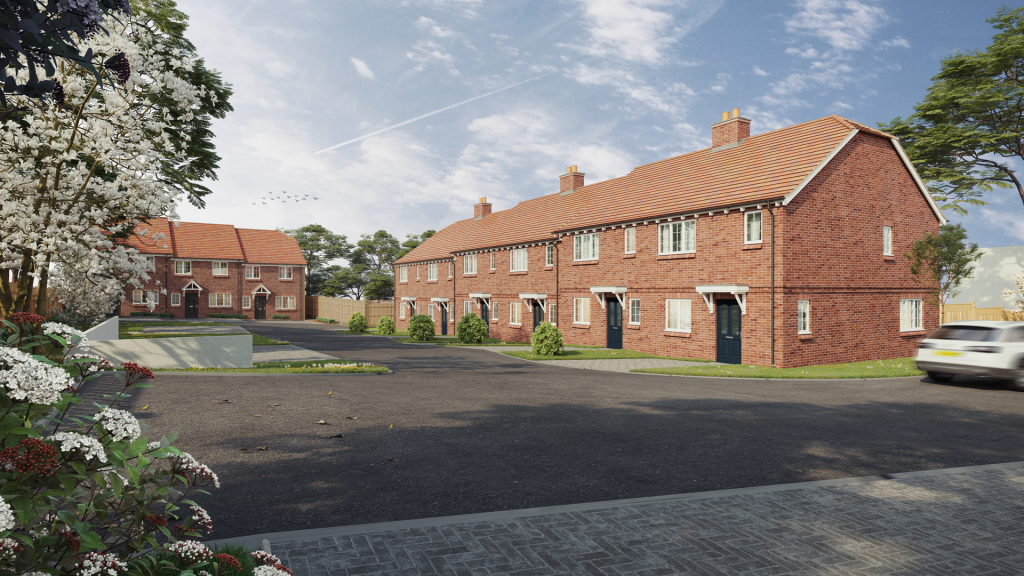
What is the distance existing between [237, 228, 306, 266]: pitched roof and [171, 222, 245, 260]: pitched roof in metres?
1.22

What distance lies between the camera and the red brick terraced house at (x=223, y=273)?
57.3 metres

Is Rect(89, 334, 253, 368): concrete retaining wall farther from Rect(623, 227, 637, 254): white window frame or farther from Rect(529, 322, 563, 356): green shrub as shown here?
Rect(623, 227, 637, 254): white window frame

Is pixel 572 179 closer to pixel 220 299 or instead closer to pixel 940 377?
pixel 940 377

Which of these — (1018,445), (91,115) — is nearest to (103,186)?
(91,115)

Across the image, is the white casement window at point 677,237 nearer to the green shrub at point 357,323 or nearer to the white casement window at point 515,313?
the white casement window at point 515,313

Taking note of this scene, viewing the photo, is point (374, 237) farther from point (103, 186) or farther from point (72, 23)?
point (72, 23)

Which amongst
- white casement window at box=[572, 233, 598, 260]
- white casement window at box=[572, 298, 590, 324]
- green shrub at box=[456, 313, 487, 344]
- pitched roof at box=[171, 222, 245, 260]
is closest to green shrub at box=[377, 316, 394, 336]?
green shrub at box=[456, 313, 487, 344]

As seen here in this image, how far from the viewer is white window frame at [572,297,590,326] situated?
95.8 feet

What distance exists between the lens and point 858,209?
22.1m

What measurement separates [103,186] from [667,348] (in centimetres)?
1978

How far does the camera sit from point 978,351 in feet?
47.6

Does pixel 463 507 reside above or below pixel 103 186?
Answer: below

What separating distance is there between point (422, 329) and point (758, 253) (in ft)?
63.4

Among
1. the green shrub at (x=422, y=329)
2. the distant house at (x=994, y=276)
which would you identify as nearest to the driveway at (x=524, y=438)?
the green shrub at (x=422, y=329)
